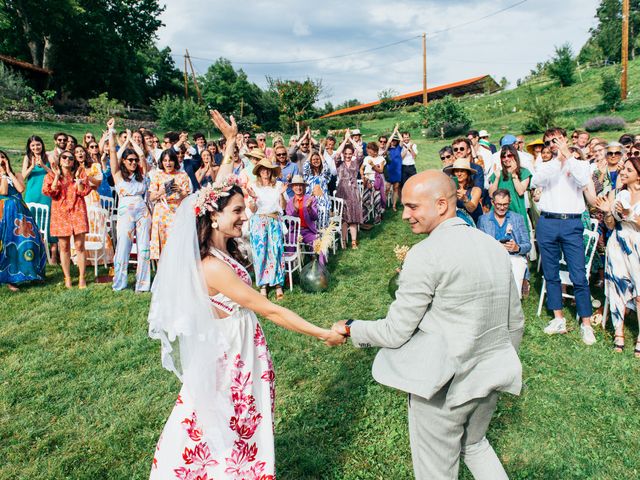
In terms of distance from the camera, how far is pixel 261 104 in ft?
163

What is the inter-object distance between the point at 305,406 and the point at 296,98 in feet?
107

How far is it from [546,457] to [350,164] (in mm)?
7375

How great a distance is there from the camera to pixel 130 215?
290 inches

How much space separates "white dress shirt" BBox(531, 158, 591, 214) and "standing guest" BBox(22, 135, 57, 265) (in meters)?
8.01

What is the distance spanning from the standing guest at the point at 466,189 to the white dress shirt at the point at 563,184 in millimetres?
869

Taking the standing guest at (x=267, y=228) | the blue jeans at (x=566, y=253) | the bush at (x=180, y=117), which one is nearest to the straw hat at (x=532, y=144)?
the blue jeans at (x=566, y=253)

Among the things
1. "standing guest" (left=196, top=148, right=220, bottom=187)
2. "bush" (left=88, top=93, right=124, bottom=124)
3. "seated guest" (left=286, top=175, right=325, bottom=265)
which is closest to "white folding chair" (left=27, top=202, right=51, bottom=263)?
"standing guest" (left=196, top=148, right=220, bottom=187)

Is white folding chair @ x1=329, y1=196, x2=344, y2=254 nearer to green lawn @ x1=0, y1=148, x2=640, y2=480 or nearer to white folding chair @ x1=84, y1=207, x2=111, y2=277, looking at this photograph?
green lawn @ x1=0, y1=148, x2=640, y2=480

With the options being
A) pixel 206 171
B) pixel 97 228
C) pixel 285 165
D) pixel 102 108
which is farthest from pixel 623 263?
pixel 102 108

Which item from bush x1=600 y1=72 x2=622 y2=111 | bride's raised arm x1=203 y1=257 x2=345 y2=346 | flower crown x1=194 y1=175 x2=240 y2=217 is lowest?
bride's raised arm x1=203 y1=257 x2=345 y2=346

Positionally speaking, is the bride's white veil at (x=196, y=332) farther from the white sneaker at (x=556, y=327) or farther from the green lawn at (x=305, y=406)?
the white sneaker at (x=556, y=327)

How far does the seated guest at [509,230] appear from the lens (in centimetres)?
596

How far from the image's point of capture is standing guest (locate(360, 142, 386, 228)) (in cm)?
1105

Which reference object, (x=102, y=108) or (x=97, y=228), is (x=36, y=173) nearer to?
(x=97, y=228)
